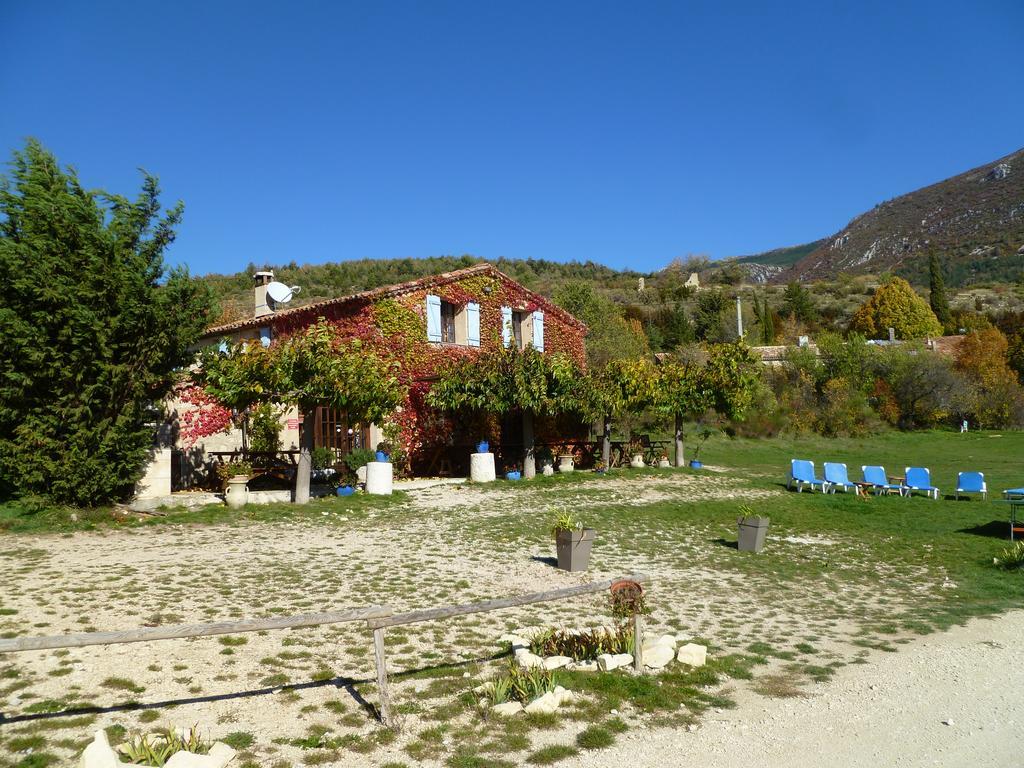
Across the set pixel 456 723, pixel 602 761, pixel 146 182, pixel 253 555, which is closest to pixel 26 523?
pixel 253 555

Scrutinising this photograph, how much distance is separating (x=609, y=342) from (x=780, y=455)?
40.2 feet

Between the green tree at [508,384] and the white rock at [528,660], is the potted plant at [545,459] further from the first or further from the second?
the white rock at [528,660]

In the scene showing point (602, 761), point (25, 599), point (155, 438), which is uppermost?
point (155, 438)

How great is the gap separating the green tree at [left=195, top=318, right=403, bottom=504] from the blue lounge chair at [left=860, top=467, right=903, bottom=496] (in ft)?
38.3

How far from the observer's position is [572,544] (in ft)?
29.7

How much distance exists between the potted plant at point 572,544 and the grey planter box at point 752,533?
117 inches

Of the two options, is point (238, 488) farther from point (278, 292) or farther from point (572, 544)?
point (278, 292)

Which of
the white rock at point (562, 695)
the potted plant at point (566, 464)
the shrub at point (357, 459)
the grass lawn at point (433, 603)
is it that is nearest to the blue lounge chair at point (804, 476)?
the grass lawn at point (433, 603)

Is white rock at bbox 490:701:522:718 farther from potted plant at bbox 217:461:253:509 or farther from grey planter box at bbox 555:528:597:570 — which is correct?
potted plant at bbox 217:461:253:509

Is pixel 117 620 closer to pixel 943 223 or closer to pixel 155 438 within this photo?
pixel 155 438

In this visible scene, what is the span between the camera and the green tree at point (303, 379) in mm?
13547

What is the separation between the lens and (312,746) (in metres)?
4.29

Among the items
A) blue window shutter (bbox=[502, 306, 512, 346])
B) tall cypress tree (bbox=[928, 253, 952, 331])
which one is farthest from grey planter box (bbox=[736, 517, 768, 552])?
tall cypress tree (bbox=[928, 253, 952, 331])

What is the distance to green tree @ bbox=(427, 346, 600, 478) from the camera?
→ 18078 millimetres
